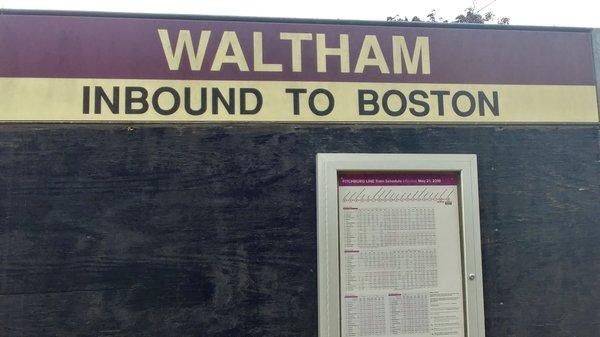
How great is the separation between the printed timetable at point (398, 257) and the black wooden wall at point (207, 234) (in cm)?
20

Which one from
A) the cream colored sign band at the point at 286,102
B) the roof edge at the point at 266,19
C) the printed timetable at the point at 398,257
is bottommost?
the printed timetable at the point at 398,257

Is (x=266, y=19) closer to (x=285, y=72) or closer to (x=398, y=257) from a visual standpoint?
(x=285, y=72)

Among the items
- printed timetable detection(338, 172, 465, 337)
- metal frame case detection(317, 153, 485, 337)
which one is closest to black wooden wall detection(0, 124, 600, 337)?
metal frame case detection(317, 153, 485, 337)

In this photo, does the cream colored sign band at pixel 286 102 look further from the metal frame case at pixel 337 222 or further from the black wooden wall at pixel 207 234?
the metal frame case at pixel 337 222

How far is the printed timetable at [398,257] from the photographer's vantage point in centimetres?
313

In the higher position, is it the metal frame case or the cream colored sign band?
the cream colored sign band

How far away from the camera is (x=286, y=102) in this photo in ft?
10.5

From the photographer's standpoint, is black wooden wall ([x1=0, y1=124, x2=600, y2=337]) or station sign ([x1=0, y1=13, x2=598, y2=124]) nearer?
black wooden wall ([x1=0, y1=124, x2=600, y2=337])

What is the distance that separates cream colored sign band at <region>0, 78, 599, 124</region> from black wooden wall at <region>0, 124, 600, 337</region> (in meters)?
0.08

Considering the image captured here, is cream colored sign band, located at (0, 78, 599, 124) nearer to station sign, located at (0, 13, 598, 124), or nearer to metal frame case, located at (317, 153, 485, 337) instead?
station sign, located at (0, 13, 598, 124)

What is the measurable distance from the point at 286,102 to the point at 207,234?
0.92m

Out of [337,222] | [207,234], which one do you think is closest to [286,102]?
[337,222]

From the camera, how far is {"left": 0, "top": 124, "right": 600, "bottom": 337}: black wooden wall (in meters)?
2.98

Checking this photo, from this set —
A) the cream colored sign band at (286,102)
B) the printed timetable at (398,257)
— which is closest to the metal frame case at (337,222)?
the printed timetable at (398,257)
